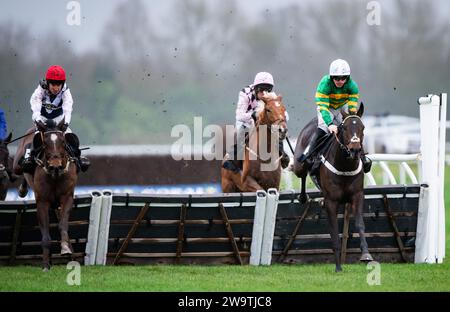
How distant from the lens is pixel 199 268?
1151cm

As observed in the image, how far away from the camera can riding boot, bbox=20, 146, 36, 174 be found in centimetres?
1201

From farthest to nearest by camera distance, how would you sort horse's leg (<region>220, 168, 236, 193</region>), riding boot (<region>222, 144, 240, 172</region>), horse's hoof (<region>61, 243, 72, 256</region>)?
1. horse's leg (<region>220, 168, 236, 193</region>)
2. riding boot (<region>222, 144, 240, 172</region>)
3. horse's hoof (<region>61, 243, 72, 256</region>)

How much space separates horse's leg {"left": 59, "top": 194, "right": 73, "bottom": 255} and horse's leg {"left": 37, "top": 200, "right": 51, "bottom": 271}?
0.17 metres

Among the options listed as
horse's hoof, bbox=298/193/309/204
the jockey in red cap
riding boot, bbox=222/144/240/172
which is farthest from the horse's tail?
the jockey in red cap

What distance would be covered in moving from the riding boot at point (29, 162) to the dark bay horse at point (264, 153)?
322cm

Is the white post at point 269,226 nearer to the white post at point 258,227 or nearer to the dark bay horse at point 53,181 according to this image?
the white post at point 258,227

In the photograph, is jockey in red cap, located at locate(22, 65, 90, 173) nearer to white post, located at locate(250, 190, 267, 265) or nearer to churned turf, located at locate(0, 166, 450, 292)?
churned turf, located at locate(0, 166, 450, 292)

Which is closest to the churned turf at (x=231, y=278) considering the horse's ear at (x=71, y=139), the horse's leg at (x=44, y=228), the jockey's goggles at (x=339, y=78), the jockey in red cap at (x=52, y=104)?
the horse's leg at (x=44, y=228)

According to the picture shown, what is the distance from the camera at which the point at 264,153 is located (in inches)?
546

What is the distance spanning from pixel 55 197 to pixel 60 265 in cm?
81

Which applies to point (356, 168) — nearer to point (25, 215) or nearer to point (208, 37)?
point (25, 215)

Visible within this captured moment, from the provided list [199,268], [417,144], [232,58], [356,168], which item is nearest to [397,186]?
[356,168]

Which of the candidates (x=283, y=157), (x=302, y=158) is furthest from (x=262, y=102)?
(x=302, y=158)

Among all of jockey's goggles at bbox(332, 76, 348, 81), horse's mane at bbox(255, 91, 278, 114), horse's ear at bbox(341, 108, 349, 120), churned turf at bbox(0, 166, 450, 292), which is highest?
jockey's goggles at bbox(332, 76, 348, 81)
